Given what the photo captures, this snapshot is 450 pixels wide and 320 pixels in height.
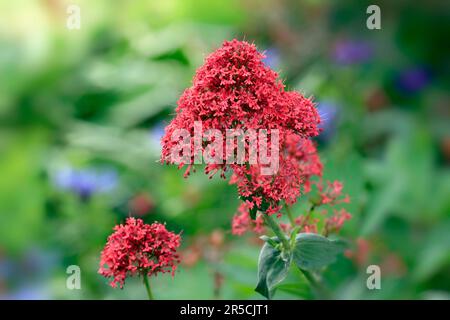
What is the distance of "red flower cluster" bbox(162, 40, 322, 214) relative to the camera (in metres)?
0.51

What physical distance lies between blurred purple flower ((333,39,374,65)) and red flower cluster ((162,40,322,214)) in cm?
134

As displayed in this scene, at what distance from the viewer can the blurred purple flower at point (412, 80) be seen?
1.96 meters

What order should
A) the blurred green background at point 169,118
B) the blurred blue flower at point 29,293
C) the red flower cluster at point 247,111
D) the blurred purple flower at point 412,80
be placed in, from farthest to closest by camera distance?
1. the blurred purple flower at point 412,80
2. the blurred blue flower at point 29,293
3. the blurred green background at point 169,118
4. the red flower cluster at point 247,111

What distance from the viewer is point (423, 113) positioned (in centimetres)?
194

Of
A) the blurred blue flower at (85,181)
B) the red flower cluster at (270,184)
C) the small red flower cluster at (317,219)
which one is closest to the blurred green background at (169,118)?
the blurred blue flower at (85,181)

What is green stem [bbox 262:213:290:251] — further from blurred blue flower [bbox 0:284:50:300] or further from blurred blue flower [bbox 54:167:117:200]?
blurred blue flower [bbox 54:167:117:200]

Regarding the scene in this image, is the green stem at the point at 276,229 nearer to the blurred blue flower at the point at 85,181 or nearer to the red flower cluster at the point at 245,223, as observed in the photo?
the red flower cluster at the point at 245,223

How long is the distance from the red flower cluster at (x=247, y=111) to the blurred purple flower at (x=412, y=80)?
4.93 ft

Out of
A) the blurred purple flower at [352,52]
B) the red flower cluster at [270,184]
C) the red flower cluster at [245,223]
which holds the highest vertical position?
the blurred purple flower at [352,52]

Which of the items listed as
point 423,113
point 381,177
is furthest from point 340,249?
point 423,113

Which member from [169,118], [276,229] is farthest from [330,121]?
[276,229]

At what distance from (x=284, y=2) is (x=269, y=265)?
1645 millimetres

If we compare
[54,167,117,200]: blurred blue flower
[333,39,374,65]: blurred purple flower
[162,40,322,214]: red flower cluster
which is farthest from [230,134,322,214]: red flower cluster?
[333,39,374,65]: blurred purple flower

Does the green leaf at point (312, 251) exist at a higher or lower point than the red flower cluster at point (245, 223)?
lower
